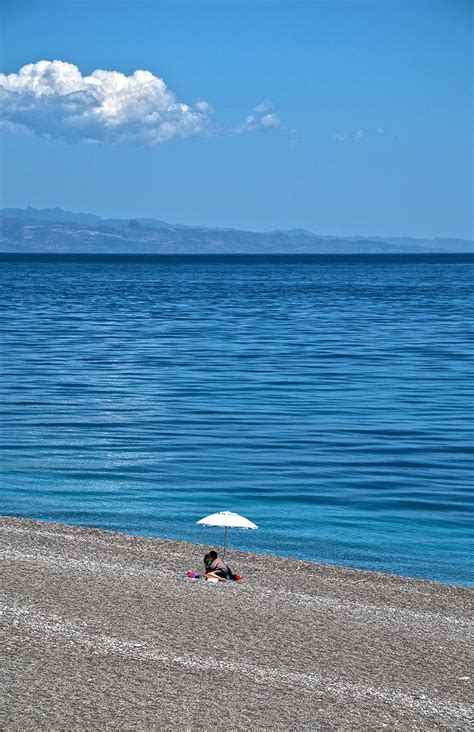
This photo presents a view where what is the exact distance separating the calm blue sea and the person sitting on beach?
130 inches

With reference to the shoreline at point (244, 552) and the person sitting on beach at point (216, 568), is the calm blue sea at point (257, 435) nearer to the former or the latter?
the shoreline at point (244, 552)

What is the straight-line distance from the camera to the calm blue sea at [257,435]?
22.3 metres

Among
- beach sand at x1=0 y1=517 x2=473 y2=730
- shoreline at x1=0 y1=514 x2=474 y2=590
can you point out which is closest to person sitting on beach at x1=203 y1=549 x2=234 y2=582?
beach sand at x1=0 y1=517 x2=473 y2=730

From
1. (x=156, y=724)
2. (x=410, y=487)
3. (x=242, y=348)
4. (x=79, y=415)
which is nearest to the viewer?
(x=156, y=724)

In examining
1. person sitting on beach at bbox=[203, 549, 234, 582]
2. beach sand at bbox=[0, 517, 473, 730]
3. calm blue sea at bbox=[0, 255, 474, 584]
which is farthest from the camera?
calm blue sea at bbox=[0, 255, 474, 584]

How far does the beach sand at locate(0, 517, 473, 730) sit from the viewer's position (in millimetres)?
11547

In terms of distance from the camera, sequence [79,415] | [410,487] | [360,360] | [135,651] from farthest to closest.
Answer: [360,360] → [79,415] → [410,487] → [135,651]

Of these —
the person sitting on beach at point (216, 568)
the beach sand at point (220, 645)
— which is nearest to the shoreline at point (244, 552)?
the beach sand at point (220, 645)

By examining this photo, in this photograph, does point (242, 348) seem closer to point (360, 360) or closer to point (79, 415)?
point (360, 360)

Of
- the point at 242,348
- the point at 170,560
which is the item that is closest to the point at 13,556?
the point at 170,560

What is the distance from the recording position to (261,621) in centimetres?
1479

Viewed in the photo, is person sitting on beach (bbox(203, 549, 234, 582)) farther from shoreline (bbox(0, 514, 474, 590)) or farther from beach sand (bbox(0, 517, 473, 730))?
shoreline (bbox(0, 514, 474, 590))

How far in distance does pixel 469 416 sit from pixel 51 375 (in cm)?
1640

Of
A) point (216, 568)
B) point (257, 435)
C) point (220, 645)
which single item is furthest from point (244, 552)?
point (257, 435)
